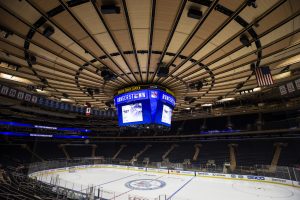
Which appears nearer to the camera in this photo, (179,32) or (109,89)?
(179,32)

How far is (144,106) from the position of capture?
12375mm

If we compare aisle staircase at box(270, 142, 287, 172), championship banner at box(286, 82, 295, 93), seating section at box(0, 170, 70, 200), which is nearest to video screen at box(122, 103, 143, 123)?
seating section at box(0, 170, 70, 200)

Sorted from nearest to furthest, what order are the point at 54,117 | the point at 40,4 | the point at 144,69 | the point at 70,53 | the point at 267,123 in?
the point at 40,4, the point at 70,53, the point at 144,69, the point at 267,123, the point at 54,117

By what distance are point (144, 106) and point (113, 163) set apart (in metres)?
22.5

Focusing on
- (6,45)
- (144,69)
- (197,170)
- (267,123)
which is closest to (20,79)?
(6,45)

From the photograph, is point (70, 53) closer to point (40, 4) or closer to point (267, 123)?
point (40, 4)

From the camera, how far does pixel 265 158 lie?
23.5 meters

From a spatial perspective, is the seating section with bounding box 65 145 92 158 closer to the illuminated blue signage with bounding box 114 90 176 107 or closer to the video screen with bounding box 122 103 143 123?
the video screen with bounding box 122 103 143 123

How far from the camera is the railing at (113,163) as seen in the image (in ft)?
46.5

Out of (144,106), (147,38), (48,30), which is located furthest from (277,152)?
(48,30)

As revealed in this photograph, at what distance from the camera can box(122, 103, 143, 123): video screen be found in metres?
12.5

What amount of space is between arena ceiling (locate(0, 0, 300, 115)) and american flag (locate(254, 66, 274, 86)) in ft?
1.17

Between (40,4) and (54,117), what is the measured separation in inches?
1206

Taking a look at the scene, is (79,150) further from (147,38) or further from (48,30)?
(147,38)
